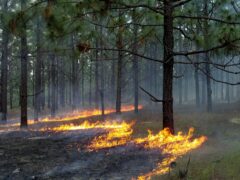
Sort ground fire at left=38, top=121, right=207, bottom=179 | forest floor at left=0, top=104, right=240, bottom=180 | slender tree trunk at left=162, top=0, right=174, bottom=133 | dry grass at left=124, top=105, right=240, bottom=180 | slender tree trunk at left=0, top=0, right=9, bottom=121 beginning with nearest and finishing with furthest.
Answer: dry grass at left=124, top=105, right=240, bottom=180, forest floor at left=0, top=104, right=240, bottom=180, ground fire at left=38, top=121, right=207, bottom=179, slender tree trunk at left=162, top=0, right=174, bottom=133, slender tree trunk at left=0, top=0, right=9, bottom=121

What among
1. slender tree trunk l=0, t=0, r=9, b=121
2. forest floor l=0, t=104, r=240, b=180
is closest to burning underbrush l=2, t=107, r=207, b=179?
forest floor l=0, t=104, r=240, b=180

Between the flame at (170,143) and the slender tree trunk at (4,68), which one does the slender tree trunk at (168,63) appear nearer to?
the flame at (170,143)

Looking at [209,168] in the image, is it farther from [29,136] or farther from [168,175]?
[29,136]

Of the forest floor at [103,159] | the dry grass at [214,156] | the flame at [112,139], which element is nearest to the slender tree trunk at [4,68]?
the forest floor at [103,159]

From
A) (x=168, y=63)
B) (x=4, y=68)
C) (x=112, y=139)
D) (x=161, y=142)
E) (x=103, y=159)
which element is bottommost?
(x=103, y=159)

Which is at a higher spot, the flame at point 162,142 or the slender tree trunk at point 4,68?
the slender tree trunk at point 4,68

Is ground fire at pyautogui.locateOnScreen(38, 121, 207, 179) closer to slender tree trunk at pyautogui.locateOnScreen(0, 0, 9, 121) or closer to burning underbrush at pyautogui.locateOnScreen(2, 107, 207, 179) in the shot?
burning underbrush at pyautogui.locateOnScreen(2, 107, 207, 179)

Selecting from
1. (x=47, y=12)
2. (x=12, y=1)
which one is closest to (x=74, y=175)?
(x=47, y=12)

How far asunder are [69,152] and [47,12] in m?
4.92

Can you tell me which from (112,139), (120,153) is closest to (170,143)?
(120,153)

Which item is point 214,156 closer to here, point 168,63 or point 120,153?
point 120,153

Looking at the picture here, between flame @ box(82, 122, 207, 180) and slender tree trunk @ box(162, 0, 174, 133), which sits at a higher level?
slender tree trunk @ box(162, 0, 174, 133)

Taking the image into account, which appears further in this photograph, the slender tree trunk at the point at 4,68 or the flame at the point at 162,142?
the slender tree trunk at the point at 4,68

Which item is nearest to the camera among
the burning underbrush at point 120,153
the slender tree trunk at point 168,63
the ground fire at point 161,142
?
the burning underbrush at point 120,153
